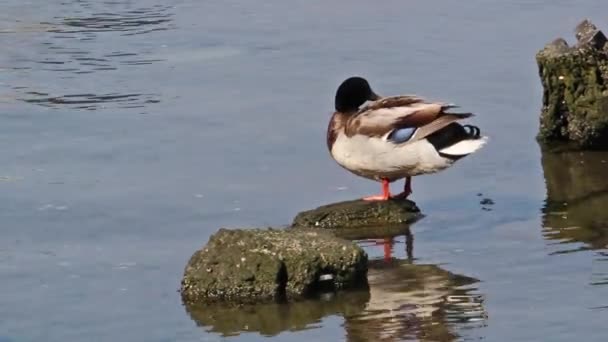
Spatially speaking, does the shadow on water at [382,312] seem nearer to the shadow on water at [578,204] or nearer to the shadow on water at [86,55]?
the shadow on water at [578,204]

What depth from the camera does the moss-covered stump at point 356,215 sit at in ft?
31.2

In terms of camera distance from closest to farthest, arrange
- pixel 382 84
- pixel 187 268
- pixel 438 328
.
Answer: pixel 438 328
pixel 187 268
pixel 382 84

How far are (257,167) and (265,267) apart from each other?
3066 millimetres

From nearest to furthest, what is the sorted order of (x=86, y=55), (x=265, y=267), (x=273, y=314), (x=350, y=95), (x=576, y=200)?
(x=273, y=314), (x=265, y=267), (x=576, y=200), (x=350, y=95), (x=86, y=55)

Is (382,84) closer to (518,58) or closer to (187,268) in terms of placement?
(518,58)

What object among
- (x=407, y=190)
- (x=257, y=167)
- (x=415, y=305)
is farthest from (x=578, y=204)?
(x=415, y=305)

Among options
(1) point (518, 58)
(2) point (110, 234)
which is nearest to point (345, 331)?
(2) point (110, 234)

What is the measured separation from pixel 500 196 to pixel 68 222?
2.83 meters

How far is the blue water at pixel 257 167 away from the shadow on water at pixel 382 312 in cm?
2

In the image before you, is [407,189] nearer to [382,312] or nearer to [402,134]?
[402,134]

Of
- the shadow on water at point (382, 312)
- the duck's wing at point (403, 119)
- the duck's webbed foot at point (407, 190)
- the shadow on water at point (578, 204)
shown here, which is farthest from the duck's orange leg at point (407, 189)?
the shadow on water at point (382, 312)

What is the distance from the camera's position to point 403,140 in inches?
383

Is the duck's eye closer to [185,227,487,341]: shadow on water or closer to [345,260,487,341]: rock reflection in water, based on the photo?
[345,260,487,341]: rock reflection in water

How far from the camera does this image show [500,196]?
1020 centimetres
